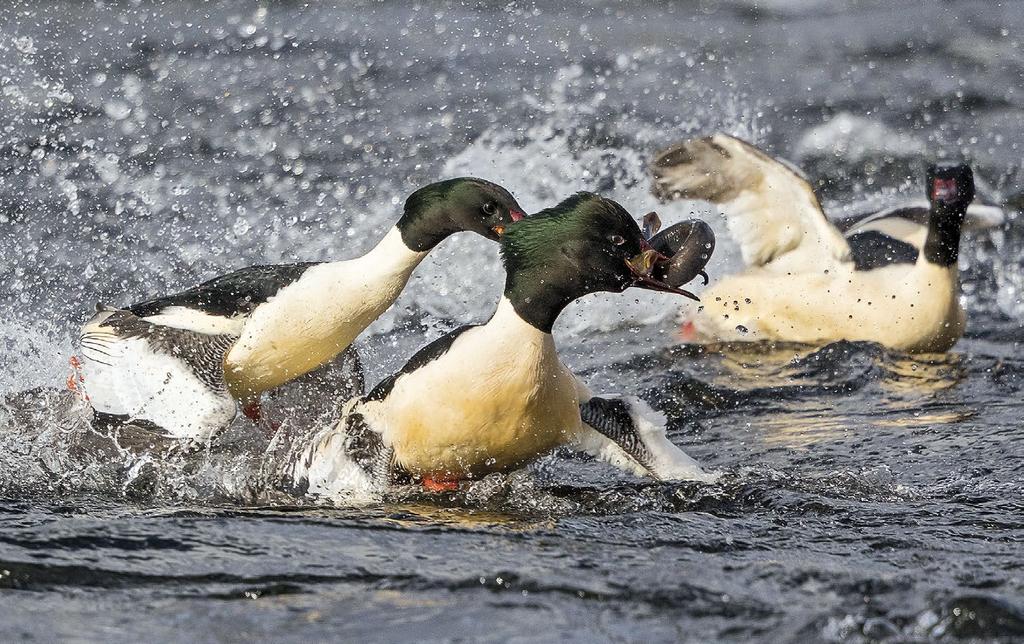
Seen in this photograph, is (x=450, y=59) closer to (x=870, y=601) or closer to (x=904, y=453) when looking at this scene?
(x=904, y=453)

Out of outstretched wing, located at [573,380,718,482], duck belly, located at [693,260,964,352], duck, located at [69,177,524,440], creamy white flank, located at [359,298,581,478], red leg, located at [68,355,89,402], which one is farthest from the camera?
duck belly, located at [693,260,964,352]

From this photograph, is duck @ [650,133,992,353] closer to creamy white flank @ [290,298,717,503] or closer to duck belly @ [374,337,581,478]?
creamy white flank @ [290,298,717,503]

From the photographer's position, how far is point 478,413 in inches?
211

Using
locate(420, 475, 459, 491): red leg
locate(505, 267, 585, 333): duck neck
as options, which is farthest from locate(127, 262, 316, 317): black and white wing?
locate(505, 267, 585, 333): duck neck

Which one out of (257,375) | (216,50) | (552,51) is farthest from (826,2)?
(257,375)

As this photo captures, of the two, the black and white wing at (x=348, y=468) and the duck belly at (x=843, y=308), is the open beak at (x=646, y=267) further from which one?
the duck belly at (x=843, y=308)

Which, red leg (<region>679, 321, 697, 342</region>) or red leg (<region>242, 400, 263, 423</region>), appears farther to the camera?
red leg (<region>679, 321, 697, 342</region>)

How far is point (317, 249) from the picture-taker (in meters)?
10.3

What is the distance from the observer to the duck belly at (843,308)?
8562mm

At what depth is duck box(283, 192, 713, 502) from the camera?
17.1 ft

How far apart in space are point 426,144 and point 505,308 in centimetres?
694

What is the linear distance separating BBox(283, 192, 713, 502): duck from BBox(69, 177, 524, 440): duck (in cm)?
54

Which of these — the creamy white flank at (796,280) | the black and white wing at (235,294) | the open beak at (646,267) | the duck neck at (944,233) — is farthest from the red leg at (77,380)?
the duck neck at (944,233)

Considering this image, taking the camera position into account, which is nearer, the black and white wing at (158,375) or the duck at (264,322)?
the black and white wing at (158,375)
